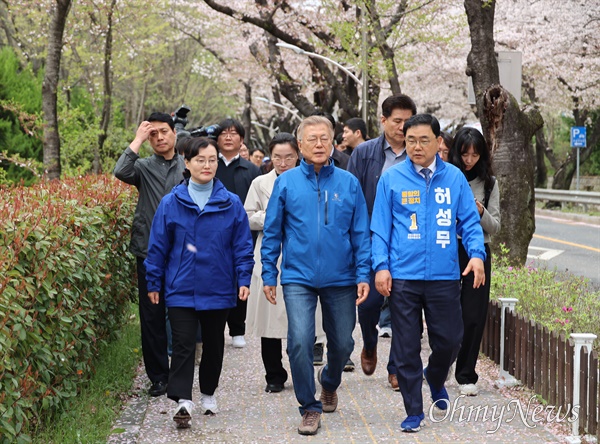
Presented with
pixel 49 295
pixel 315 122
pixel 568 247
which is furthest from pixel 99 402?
pixel 568 247

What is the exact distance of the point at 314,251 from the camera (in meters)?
5.86

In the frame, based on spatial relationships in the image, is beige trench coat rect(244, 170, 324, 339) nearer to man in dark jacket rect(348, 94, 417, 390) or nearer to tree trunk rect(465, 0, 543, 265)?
man in dark jacket rect(348, 94, 417, 390)

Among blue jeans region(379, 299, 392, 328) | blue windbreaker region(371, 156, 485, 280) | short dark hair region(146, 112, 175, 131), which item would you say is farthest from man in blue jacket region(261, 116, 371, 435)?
blue jeans region(379, 299, 392, 328)

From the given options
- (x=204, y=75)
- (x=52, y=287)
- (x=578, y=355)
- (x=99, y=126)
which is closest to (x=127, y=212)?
(x=52, y=287)

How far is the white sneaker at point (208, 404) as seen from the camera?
6.43 metres

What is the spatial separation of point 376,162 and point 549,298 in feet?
8.08

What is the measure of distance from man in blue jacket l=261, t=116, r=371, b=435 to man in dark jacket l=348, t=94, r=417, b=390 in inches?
35.5

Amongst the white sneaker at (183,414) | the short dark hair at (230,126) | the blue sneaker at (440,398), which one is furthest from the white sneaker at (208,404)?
the short dark hair at (230,126)

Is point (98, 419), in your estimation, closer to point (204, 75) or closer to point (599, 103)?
point (599, 103)

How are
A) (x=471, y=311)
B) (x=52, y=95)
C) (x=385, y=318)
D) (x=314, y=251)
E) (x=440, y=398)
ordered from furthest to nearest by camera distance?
(x=52, y=95)
(x=385, y=318)
(x=471, y=311)
(x=440, y=398)
(x=314, y=251)

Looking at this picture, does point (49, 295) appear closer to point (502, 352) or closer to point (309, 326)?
point (309, 326)

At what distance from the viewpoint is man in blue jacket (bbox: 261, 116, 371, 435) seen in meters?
5.87

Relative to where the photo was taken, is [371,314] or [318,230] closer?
[318,230]

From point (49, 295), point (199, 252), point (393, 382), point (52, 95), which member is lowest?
point (393, 382)
